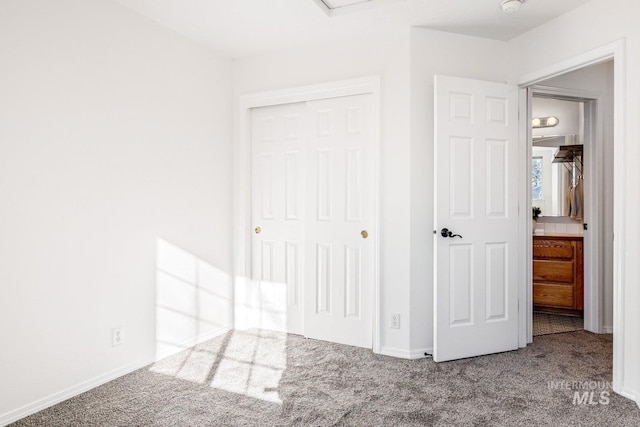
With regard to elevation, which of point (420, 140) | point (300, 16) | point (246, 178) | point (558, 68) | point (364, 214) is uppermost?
point (300, 16)

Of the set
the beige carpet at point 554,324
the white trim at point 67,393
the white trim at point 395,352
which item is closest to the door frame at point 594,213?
the beige carpet at point 554,324

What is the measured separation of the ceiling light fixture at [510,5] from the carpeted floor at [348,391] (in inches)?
95.6

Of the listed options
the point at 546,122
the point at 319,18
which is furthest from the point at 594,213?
the point at 319,18

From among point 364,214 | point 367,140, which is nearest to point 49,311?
point 364,214

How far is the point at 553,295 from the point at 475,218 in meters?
2.01

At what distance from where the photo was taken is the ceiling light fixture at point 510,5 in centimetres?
261

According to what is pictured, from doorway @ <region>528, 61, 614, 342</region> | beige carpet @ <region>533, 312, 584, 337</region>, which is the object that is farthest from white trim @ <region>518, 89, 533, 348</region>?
beige carpet @ <region>533, 312, 584, 337</region>

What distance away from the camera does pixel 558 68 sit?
2936 millimetres

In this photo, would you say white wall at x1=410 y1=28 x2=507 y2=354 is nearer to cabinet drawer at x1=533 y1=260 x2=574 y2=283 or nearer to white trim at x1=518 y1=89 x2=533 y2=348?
white trim at x1=518 y1=89 x2=533 y2=348

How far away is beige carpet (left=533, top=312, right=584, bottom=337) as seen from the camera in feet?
12.4

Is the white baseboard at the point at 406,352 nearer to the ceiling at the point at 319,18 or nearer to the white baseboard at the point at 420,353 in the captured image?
the white baseboard at the point at 420,353

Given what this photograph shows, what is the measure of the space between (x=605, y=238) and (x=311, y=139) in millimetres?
2841

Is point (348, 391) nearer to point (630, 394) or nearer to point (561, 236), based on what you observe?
point (630, 394)

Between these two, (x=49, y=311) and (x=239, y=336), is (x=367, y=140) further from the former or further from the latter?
(x=49, y=311)
